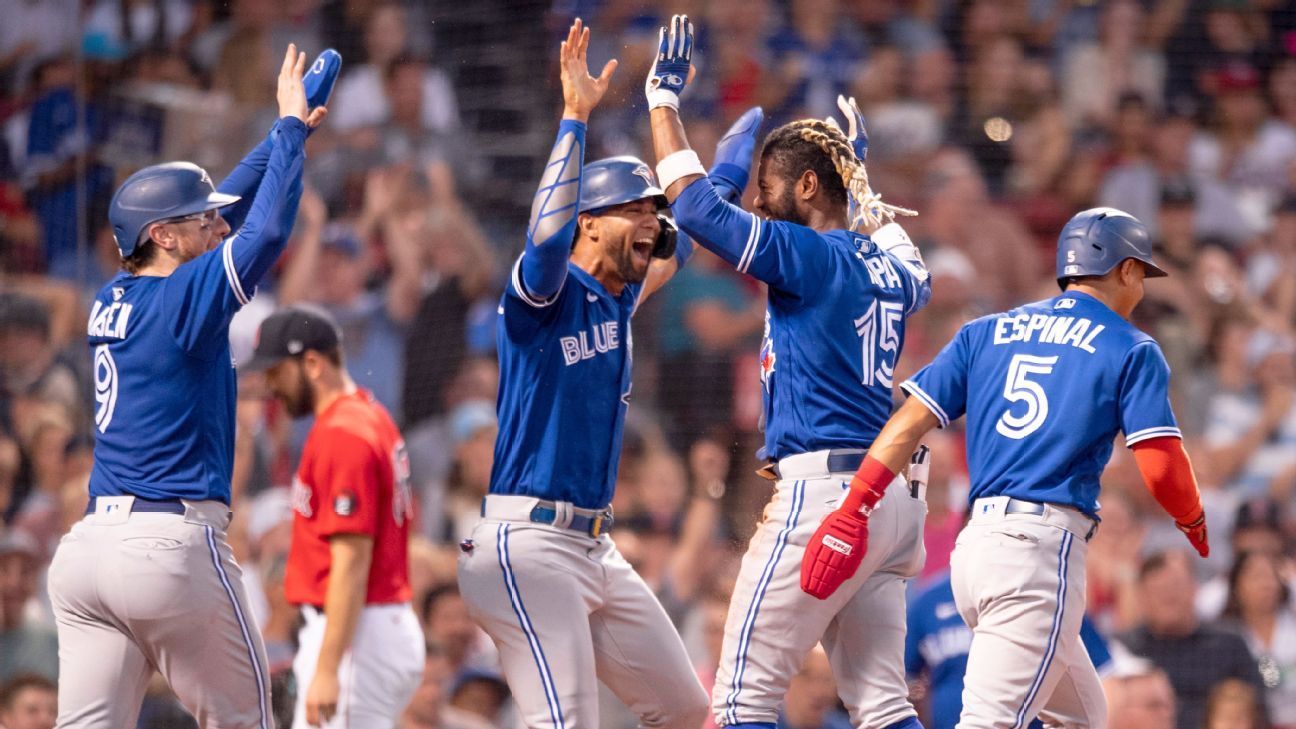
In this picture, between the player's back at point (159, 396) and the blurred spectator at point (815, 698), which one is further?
the blurred spectator at point (815, 698)

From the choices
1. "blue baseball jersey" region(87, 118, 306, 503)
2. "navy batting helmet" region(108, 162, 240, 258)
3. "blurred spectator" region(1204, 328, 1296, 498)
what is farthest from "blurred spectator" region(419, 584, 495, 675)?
"blurred spectator" region(1204, 328, 1296, 498)

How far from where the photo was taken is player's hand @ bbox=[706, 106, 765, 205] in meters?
5.55

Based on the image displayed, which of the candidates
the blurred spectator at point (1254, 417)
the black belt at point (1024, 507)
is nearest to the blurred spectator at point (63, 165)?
the black belt at point (1024, 507)

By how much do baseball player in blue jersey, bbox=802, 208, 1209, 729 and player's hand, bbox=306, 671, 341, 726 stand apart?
6.34 feet

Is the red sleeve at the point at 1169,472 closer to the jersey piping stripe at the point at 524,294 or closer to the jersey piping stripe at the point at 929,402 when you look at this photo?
the jersey piping stripe at the point at 929,402

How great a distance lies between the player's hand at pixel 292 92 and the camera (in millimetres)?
5438

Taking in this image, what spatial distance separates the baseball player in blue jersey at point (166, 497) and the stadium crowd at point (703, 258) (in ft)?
6.32

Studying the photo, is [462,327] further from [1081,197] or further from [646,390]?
[1081,197]

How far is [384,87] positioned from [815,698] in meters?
5.16

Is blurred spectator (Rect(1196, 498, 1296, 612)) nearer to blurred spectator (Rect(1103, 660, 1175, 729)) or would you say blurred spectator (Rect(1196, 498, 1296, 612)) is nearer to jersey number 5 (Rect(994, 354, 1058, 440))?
blurred spectator (Rect(1103, 660, 1175, 729))

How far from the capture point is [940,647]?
699cm

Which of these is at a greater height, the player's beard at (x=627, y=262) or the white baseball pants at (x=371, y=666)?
the player's beard at (x=627, y=262)

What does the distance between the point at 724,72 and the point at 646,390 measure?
78.4 inches

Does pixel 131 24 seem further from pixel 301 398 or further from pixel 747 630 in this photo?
pixel 747 630
